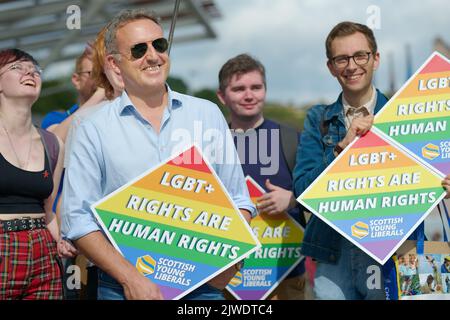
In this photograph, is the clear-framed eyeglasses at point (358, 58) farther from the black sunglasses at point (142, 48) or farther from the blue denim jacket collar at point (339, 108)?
the black sunglasses at point (142, 48)

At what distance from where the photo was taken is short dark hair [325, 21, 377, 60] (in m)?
3.32

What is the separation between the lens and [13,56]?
3398 millimetres

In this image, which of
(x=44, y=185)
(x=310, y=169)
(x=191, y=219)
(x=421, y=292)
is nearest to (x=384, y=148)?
(x=310, y=169)

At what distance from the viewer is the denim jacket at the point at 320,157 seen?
3.31 meters

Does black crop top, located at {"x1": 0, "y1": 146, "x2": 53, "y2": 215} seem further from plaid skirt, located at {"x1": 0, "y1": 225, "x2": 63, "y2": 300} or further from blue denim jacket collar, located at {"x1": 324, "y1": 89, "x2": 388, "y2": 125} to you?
blue denim jacket collar, located at {"x1": 324, "y1": 89, "x2": 388, "y2": 125}

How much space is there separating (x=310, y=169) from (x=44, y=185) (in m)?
1.20

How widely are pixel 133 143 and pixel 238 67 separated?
1424 millimetres

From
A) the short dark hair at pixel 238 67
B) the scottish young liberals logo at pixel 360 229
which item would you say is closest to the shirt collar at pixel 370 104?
the scottish young liberals logo at pixel 360 229

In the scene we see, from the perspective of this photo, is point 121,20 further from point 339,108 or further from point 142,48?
point 339,108

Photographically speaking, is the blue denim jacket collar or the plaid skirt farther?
the blue denim jacket collar

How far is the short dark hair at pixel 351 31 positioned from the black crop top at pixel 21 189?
4.70 ft

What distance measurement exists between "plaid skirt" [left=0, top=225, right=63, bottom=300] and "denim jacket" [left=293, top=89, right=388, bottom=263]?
1.14m

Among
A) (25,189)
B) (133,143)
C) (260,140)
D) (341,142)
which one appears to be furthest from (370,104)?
(25,189)

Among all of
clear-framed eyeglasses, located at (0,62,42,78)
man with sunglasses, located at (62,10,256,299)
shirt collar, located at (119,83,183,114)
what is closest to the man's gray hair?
man with sunglasses, located at (62,10,256,299)
